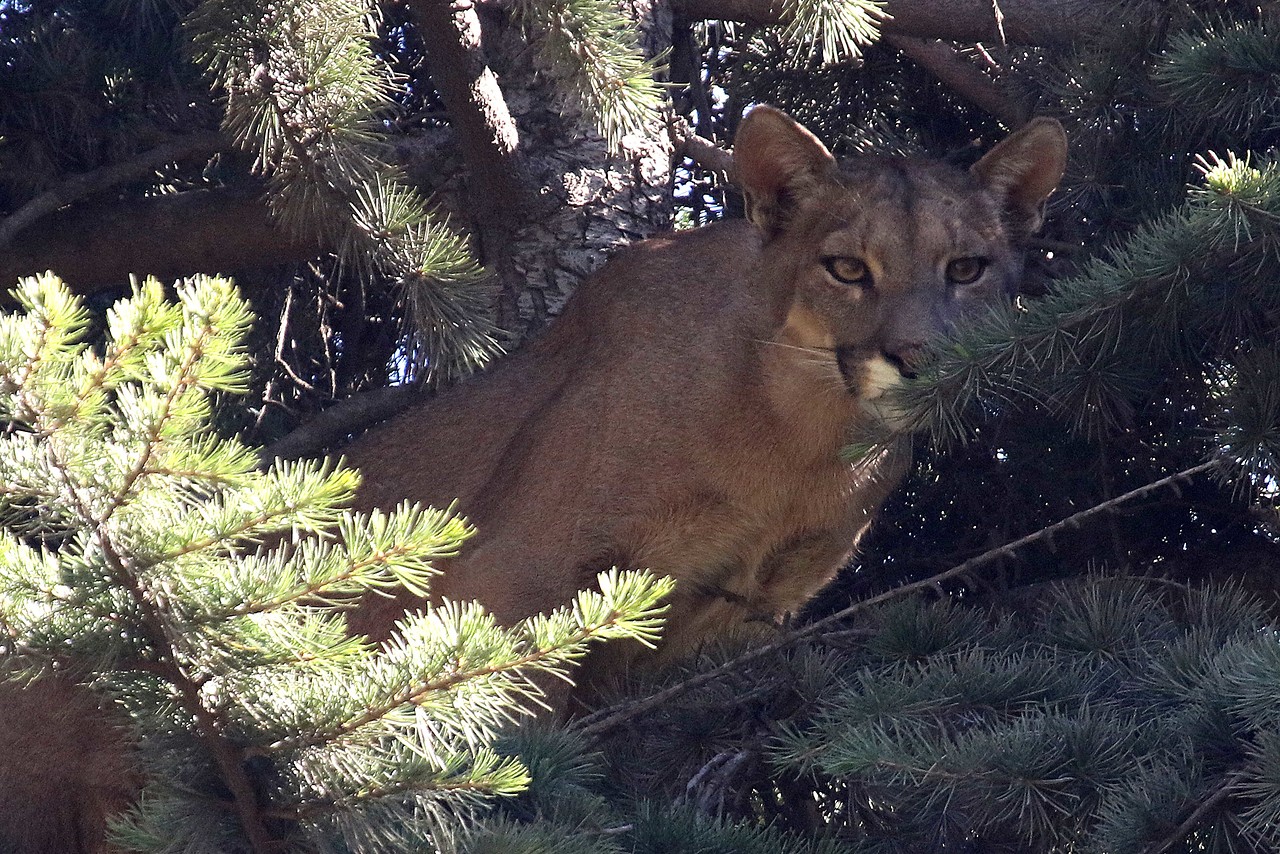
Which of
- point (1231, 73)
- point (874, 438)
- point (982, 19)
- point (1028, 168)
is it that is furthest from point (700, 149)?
point (1231, 73)

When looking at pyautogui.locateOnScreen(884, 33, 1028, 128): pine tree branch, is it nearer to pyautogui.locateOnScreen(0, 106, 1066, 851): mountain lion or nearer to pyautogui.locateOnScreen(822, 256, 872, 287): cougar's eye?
pyautogui.locateOnScreen(0, 106, 1066, 851): mountain lion

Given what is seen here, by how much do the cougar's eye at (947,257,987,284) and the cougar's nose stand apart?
1.80ft

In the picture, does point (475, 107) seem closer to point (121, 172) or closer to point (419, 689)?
point (121, 172)

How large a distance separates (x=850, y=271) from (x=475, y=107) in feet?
→ 4.59

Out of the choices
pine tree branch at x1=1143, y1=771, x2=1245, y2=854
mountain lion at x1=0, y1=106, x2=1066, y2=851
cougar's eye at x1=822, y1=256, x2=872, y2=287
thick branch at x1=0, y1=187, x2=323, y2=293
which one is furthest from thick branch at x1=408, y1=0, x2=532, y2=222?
pine tree branch at x1=1143, y1=771, x2=1245, y2=854

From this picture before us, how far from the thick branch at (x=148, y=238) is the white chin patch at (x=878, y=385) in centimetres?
209

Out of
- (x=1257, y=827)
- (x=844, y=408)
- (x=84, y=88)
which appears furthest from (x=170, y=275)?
(x=1257, y=827)

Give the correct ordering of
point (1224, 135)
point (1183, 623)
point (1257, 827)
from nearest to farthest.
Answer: point (1257, 827), point (1183, 623), point (1224, 135)

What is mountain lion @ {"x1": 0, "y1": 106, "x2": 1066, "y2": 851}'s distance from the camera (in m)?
4.59

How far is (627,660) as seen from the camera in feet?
15.9

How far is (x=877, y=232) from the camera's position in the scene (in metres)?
4.82

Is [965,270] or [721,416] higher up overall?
[965,270]

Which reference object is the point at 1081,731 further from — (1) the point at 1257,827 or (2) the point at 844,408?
(2) the point at 844,408

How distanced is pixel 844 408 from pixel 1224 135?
1.49 meters
